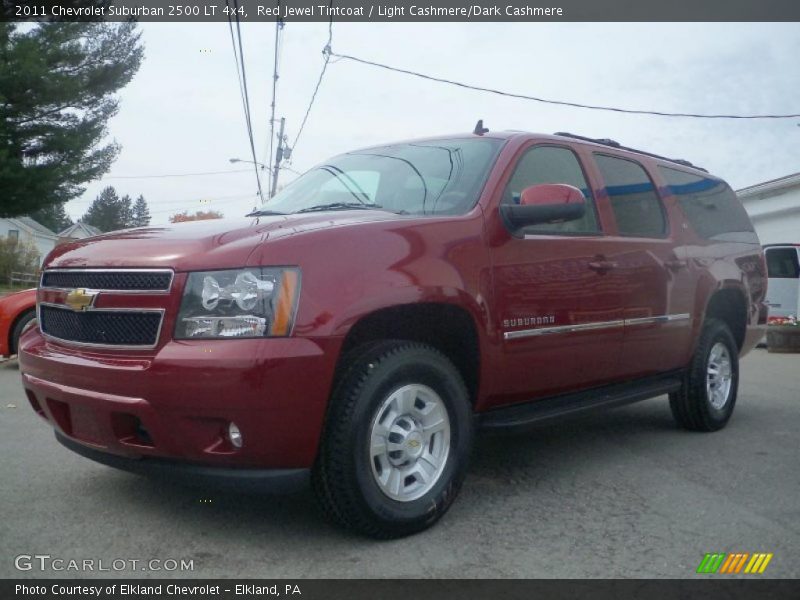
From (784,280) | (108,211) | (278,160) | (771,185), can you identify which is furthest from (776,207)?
(108,211)

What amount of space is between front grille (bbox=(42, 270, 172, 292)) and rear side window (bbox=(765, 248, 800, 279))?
16.2 meters

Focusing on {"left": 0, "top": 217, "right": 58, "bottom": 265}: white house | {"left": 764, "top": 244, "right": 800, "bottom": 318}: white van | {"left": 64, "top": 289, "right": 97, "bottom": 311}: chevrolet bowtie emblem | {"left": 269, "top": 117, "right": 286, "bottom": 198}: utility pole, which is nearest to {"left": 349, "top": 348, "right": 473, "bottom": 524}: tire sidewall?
{"left": 64, "top": 289, "right": 97, "bottom": 311}: chevrolet bowtie emblem

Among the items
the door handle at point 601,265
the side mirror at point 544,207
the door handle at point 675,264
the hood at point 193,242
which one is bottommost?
the door handle at point 675,264

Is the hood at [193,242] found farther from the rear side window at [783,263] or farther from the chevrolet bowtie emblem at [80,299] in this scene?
the rear side window at [783,263]

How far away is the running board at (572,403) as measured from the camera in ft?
13.2

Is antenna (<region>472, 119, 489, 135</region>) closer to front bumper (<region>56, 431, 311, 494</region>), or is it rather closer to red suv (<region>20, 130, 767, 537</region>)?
red suv (<region>20, 130, 767, 537</region>)

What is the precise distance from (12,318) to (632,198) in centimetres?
662

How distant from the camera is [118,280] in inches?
130

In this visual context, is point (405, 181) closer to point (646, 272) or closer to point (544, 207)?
point (544, 207)

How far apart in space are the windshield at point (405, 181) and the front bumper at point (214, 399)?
1.25 meters

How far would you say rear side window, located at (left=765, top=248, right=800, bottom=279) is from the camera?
16.9 meters

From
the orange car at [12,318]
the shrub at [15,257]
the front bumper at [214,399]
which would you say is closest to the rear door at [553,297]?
the front bumper at [214,399]
